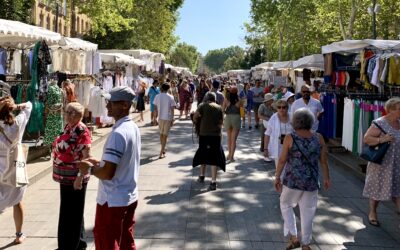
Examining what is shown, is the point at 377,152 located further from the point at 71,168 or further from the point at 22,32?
the point at 22,32

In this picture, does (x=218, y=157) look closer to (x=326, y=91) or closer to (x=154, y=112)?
(x=326, y=91)

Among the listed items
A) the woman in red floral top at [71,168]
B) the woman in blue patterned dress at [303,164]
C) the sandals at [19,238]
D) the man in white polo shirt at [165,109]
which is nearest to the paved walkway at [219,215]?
the sandals at [19,238]

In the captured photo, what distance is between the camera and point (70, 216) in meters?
4.84

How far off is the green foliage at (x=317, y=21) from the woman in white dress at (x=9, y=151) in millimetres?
25554

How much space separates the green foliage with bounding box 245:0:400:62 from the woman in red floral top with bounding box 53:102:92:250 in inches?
1018

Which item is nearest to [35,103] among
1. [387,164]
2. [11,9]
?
[387,164]

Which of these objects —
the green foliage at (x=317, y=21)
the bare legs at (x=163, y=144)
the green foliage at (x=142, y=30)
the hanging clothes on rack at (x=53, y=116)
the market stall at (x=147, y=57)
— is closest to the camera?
the hanging clothes on rack at (x=53, y=116)

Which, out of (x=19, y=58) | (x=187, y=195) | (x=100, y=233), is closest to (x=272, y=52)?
(x=19, y=58)

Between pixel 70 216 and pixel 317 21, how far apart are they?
34.1 meters

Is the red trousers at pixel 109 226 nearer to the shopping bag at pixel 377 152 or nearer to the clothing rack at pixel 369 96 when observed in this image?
the shopping bag at pixel 377 152

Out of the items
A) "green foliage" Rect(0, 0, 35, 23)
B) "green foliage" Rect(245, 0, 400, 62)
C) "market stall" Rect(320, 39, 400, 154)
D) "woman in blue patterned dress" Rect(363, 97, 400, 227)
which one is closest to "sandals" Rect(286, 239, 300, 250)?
"woman in blue patterned dress" Rect(363, 97, 400, 227)

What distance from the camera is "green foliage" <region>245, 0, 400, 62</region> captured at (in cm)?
3128

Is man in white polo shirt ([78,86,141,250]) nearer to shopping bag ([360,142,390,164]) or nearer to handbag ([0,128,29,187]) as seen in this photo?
handbag ([0,128,29,187])

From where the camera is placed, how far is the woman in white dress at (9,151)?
5.33 meters
